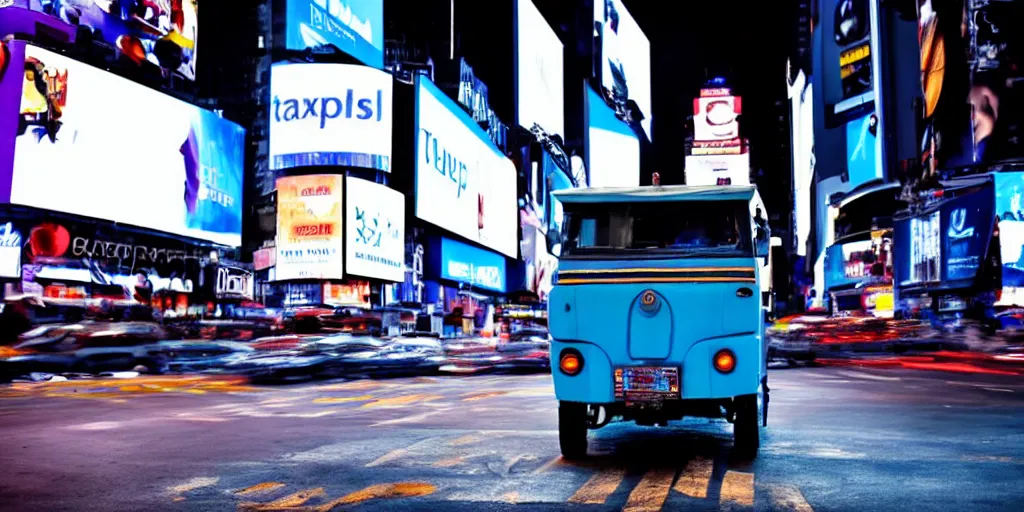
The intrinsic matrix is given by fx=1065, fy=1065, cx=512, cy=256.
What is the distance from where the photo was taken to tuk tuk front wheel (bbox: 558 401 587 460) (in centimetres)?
969

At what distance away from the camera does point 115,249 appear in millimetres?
45406

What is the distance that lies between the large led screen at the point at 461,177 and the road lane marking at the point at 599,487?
51149 mm

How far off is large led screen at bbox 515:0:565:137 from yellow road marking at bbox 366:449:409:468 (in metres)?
71.9

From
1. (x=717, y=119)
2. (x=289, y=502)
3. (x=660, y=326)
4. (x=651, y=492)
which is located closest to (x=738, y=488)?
(x=651, y=492)

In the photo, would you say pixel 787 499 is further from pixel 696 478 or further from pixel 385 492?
pixel 385 492

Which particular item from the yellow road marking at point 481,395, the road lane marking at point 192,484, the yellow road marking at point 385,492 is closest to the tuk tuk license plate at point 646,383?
the yellow road marking at point 385,492

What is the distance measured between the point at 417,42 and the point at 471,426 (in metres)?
61.7

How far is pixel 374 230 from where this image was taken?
188 ft

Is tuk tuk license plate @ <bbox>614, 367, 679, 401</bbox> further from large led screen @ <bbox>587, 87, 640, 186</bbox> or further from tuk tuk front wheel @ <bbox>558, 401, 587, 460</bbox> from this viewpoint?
large led screen @ <bbox>587, 87, 640, 186</bbox>

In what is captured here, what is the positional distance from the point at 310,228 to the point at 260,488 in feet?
158

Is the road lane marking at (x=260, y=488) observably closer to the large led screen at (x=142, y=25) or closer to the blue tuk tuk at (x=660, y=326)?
the blue tuk tuk at (x=660, y=326)

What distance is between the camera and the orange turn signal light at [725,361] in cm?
926

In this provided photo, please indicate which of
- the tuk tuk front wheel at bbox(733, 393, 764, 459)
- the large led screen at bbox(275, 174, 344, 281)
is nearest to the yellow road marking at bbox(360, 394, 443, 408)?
the tuk tuk front wheel at bbox(733, 393, 764, 459)

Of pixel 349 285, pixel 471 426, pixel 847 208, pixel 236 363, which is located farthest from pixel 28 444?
pixel 847 208
